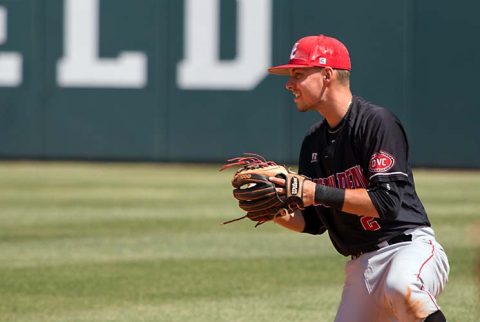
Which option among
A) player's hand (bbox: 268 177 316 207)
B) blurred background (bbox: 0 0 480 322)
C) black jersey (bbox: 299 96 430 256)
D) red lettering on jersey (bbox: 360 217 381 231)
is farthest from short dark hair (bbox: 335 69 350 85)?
blurred background (bbox: 0 0 480 322)

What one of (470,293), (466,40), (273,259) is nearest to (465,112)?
(466,40)

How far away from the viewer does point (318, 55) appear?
5629mm

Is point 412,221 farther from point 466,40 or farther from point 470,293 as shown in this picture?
point 466,40

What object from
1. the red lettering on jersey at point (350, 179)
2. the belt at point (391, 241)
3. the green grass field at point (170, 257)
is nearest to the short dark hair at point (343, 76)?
the red lettering on jersey at point (350, 179)

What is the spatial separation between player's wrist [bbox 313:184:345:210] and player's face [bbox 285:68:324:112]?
445 millimetres

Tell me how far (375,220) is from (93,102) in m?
17.1

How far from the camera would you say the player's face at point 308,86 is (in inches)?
223

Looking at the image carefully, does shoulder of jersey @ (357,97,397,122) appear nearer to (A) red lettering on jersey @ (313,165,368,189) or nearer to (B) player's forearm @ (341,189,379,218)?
(A) red lettering on jersey @ (313,165,368,189)

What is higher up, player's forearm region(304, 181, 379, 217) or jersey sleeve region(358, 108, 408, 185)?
jersey sleeve region(358, 108, 408, 185)

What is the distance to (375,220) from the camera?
571cm

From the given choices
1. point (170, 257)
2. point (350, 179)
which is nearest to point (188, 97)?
point (170, 257)

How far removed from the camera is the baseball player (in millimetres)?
5426

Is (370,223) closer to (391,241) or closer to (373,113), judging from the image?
(391,241)

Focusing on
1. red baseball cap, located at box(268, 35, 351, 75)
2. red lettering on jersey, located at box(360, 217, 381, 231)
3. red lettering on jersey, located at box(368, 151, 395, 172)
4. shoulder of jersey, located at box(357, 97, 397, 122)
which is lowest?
red lettering on jersey, located at box(360, 217, 381, 231)
